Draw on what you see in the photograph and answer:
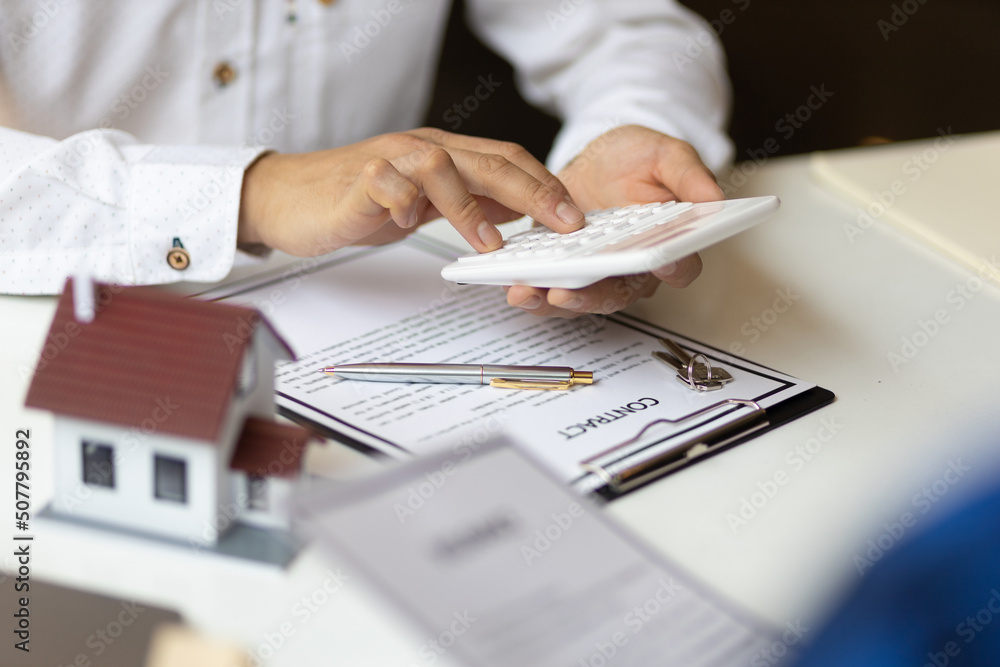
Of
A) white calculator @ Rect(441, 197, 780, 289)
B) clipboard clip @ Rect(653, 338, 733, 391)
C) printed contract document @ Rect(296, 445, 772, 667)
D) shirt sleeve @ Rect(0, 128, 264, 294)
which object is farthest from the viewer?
shirt sleeve @ Rect(0, 128, 264, 294)

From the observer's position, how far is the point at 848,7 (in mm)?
1850

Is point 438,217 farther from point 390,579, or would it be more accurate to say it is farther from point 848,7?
point 848,7

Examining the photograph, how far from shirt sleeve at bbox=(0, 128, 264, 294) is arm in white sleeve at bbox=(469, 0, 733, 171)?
0.39 m

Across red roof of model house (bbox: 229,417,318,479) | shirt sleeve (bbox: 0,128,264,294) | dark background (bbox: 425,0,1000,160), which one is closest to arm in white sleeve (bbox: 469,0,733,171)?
shirt sleeve (bbox: 0,128,264,294)

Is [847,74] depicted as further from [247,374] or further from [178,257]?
[247,374]

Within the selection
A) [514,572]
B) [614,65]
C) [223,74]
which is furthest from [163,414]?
[614,65]

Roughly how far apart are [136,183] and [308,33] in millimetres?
363

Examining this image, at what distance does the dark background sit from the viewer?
1.78 metres

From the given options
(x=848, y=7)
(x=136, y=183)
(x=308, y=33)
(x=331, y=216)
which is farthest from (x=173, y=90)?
(x=848, y=7)

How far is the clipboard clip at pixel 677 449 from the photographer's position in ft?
1.60

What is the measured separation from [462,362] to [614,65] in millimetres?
600

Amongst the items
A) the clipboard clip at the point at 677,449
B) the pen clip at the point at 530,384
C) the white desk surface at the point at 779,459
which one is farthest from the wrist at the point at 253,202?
the clipboard clip at the point at 677,449

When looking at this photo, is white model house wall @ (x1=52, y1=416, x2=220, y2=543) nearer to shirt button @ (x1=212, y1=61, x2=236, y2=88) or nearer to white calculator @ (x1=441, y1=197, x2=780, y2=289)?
white calculator @ (x1=441, y1=197, x2=780, y2=289)

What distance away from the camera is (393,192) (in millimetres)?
612
